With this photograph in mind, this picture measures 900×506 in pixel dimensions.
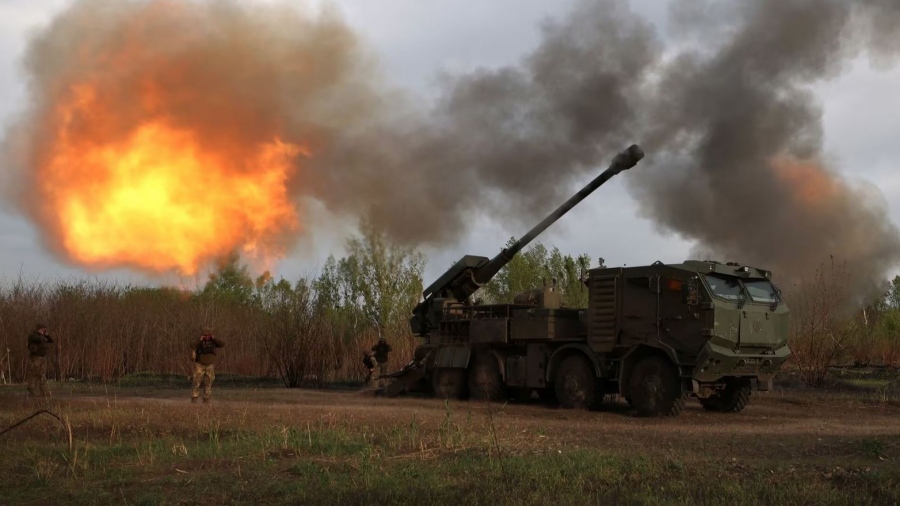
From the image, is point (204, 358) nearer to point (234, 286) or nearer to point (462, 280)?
point (462, 280)

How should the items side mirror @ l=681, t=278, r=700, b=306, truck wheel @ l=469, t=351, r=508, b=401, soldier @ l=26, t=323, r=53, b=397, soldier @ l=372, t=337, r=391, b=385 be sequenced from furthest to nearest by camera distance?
1. soldier @ l=372, t=337, r=391, b=385
2. truck wheel @ l=469, t=351, r=508, b=401
3. soldier @ l=26, t=323, r=53, b=397
4. side mirror @ l=681, t=278, r=700, b=306

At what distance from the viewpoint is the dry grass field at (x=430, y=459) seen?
8.01 meters

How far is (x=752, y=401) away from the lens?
20.6 metres

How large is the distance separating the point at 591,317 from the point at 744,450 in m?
6.67

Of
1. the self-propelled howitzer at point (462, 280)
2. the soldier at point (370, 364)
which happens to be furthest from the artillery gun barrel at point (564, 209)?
the soldier at point (370, 364)

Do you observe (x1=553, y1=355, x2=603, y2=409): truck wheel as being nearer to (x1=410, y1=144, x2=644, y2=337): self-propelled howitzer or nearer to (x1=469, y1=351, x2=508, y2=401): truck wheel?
Answer: (x1=469, y1=351, x2=508, y2=401): truck wheel

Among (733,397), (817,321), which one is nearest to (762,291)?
(733,397)

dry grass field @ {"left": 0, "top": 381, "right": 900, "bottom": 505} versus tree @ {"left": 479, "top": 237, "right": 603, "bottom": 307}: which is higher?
tree @ {"left": 479, "top": 237, "right": 603, "bottom": 307}

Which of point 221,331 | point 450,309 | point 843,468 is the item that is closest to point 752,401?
point 450,309

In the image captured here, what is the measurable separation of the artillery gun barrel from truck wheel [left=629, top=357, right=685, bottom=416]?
4228 mm

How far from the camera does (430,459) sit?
9.91 meters

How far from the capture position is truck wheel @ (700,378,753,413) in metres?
17.7

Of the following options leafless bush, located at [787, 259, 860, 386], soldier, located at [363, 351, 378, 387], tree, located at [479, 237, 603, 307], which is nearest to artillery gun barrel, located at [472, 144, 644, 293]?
soldier, located at [363, 351, 378, 387]

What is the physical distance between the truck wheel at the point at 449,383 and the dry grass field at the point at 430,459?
431 centimetres
